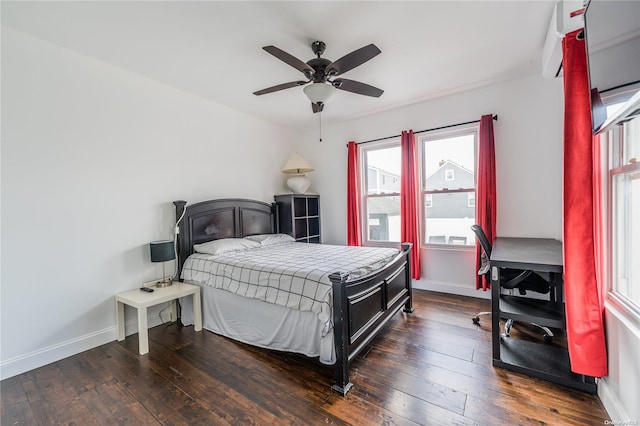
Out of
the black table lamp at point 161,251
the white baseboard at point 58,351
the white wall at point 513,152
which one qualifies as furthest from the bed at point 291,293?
the white wall at point 513,152

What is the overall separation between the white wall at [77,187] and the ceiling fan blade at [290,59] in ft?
6.50

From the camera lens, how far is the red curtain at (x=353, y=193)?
15.1ft

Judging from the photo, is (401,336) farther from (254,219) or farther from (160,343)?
(254,219)

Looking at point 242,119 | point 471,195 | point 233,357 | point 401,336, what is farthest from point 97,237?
point 471,195

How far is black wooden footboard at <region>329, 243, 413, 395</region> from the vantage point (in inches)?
76.3

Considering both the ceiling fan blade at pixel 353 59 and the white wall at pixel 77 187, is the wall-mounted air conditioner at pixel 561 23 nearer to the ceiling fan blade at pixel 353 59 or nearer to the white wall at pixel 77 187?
the ceiling fan blade at pixel 353 59

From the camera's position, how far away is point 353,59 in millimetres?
2139

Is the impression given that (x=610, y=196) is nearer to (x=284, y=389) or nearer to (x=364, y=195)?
(x=284, y=389)

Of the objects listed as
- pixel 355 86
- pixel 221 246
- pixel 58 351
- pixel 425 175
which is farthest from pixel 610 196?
pixel 58 351

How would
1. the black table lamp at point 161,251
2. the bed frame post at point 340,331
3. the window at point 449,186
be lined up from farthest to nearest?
the window at point 449,186 < the black table lamp at point 161,251 < the bed frame post at point 340,331

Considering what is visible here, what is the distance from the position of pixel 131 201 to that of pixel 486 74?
14.3 ft

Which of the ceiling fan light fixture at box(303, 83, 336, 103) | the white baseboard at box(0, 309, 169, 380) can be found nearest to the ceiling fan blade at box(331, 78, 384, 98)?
the ceiling fan light fixture at box(303, 83, 336, 103)

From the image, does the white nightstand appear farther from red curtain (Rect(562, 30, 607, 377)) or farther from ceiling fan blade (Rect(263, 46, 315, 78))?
red curtain (Rect(562, 30, 607, 377))

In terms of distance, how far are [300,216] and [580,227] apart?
12.1 feet
